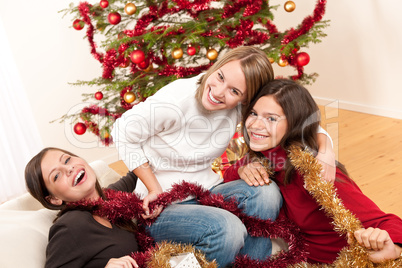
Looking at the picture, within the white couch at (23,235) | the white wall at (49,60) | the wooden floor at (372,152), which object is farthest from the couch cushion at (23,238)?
the white wall at (49,60)

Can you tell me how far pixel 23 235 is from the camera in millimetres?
1418

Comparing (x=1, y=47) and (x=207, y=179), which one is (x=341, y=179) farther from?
(x=1, y=47)

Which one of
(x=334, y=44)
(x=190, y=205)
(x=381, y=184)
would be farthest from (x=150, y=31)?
(x=334, y=44)

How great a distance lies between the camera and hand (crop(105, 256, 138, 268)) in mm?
1237

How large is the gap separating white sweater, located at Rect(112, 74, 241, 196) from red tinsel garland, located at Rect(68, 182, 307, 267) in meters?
0.15

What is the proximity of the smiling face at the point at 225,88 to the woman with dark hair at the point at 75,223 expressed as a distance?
0.53 metres

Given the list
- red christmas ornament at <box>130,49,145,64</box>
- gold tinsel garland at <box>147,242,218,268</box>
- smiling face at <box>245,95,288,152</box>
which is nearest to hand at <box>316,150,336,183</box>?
smiling face at <box>245,95,288,152</box>

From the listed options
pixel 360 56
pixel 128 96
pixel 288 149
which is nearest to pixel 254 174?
pixel 288 149

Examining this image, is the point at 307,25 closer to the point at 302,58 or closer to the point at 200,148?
the point at 302,58

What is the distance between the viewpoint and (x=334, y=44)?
358 centimetres

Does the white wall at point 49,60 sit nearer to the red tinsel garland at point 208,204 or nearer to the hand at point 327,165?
the red tinsel garland at point 208,204

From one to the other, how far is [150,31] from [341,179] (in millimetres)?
1364

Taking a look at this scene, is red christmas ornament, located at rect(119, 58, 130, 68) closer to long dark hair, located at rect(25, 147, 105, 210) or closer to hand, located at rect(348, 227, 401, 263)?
long dark hair, located at rect(25, 147, 105, 210)

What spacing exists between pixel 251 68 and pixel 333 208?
58cm
